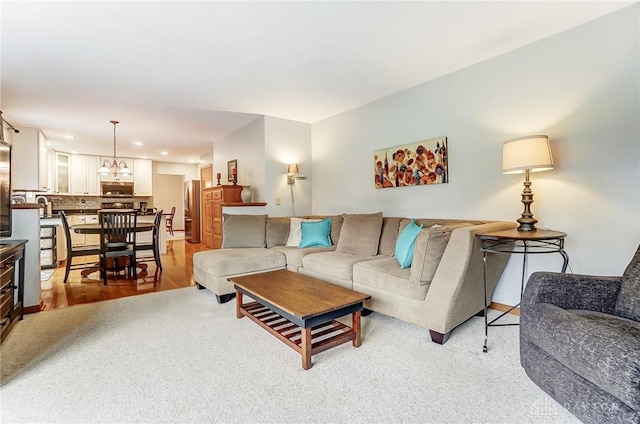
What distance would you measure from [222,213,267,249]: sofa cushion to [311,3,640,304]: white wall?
1.82 m

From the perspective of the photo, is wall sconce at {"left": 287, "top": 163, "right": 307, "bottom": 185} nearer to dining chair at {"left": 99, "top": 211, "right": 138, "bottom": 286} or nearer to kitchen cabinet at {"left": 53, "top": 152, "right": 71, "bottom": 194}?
dining chair at {"left": 99, "top": 211, "right": 138, "bottom": 286}

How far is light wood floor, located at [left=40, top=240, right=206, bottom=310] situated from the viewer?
3293 mm

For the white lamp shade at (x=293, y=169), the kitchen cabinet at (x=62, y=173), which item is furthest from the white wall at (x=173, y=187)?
the white lamp shade at (x=293, y=169)

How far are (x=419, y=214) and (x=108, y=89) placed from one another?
12.8 feet

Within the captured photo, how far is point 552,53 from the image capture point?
2.54 m

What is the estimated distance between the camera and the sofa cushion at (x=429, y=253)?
7.32 ft

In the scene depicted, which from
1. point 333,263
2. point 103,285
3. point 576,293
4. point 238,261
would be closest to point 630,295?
point 576,293

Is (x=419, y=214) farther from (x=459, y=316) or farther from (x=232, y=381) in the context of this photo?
(x=232, y=381)

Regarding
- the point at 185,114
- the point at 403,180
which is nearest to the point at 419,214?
the point at 403,180

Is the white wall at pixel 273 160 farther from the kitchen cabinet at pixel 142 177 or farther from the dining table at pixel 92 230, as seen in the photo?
the kitchen cabinet at pixel 142 177

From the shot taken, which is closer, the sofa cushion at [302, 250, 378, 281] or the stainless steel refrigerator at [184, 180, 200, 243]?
the sofa cushion at [302, 250, 378, 281]

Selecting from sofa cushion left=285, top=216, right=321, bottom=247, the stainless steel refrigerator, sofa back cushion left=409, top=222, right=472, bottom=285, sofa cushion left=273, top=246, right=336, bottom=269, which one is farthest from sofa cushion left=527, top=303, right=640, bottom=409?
the stainless steel refrigerator

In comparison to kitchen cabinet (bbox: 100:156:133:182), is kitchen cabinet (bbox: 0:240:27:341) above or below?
below

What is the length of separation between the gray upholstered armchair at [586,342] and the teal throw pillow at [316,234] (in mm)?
2410
